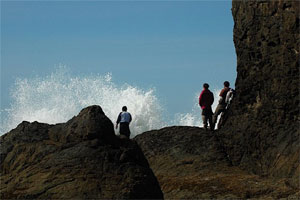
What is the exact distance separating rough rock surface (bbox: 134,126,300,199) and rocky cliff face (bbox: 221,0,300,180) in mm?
586

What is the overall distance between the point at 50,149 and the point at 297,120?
9.92 m

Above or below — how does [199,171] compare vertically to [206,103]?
below

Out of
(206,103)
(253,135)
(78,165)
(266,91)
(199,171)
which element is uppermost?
(206,103)

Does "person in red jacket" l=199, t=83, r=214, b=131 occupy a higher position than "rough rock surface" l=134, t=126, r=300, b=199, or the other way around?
"person in red jacket" l=199, t=83, r=214, b=131

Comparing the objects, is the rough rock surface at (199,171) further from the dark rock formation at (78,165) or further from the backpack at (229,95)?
the dark rock formation at (78,165)

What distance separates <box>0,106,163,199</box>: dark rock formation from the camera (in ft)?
30.6

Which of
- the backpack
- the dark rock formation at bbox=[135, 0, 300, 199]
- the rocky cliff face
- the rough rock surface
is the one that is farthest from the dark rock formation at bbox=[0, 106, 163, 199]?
the backpack

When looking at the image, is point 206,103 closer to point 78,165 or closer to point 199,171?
point 199,171

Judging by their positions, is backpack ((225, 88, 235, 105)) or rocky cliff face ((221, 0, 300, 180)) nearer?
rocky cliff face ((221, 0, 300, 180))

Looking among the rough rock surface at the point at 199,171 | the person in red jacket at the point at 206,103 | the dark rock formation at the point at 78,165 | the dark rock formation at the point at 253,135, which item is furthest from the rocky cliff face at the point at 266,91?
the dark rock formation at the point at 78,165

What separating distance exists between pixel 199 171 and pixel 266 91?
3573mm

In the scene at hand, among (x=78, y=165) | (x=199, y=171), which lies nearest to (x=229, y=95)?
(x=199, y=171)

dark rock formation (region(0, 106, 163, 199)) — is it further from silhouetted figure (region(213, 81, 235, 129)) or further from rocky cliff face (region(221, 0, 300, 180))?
silhouetted figure (region(213, 81, 235, 129))

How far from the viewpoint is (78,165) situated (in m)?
9.68
